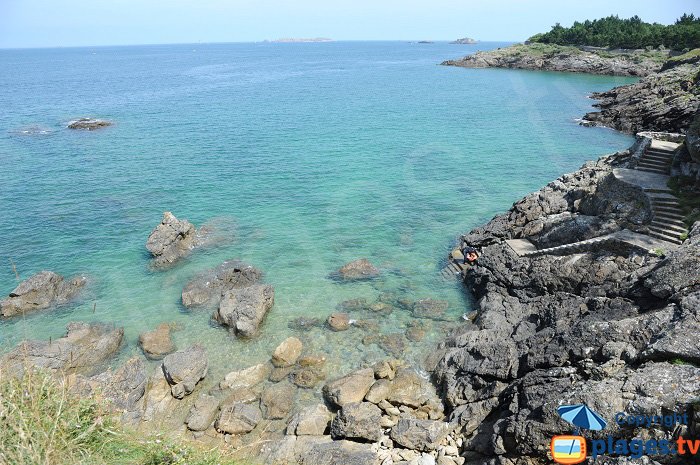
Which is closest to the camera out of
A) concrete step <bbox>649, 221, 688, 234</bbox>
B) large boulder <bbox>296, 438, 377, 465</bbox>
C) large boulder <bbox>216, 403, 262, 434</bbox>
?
large boulder <bbox>296, 438, 377, 465</bbox>

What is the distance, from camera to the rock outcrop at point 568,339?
13.2 meters

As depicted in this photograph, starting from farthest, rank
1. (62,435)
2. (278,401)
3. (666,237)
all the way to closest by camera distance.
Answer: (666,237) < (278,401) < (62,435)

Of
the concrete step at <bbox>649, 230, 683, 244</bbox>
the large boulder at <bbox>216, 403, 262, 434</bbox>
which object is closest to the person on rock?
the concrete step at <bbox>649, 230, 683, 244</bbox>

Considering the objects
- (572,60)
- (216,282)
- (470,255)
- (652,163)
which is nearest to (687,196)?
(652,163)

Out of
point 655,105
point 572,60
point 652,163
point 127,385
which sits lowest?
point 127,385

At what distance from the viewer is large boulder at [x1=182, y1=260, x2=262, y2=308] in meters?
25.7

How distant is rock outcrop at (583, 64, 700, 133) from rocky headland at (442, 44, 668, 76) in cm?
4741

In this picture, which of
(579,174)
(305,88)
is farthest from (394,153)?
(305,88)

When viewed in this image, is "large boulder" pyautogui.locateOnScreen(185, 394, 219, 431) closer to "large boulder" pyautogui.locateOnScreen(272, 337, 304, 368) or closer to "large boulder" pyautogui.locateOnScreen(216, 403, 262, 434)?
"large boulder" pyautogui.locateOnScreen(216, 403, 262, 434)

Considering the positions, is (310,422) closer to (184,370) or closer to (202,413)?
(202,413)

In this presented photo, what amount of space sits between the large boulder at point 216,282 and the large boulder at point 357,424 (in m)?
12.2

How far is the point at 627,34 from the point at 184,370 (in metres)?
166

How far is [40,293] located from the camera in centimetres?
2588

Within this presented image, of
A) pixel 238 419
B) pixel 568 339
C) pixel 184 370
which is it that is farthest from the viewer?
pixel 184 370
